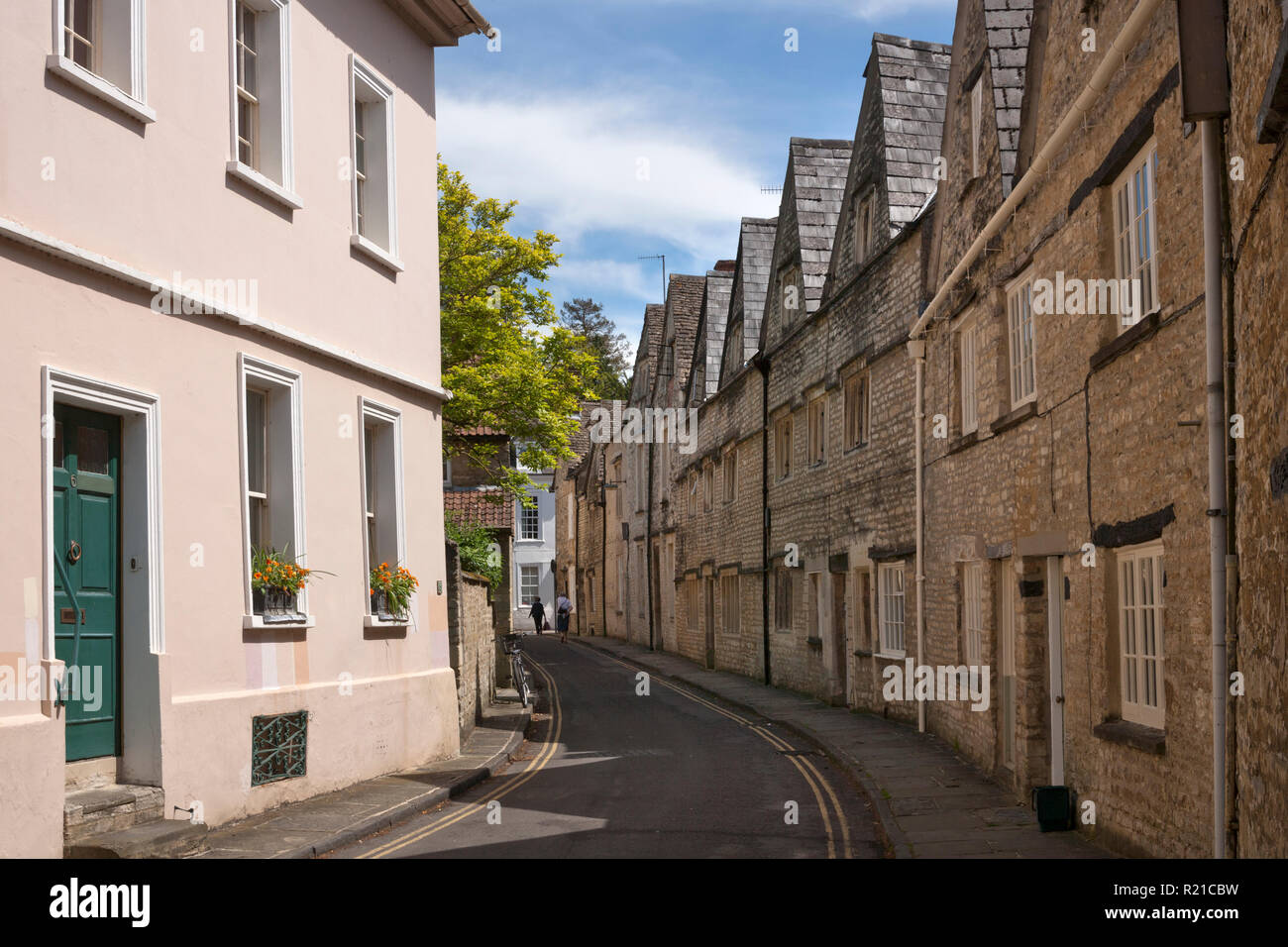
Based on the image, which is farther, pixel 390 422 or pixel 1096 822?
pixel 390 422

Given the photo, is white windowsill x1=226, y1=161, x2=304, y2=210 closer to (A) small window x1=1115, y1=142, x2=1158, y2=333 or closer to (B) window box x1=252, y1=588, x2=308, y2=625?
(B) window box x1=252, y1=588, x2=308, y2=625

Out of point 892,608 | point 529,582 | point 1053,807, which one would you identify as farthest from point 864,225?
point 529,582

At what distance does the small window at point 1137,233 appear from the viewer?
27.0ft

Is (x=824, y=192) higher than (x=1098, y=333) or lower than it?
higher

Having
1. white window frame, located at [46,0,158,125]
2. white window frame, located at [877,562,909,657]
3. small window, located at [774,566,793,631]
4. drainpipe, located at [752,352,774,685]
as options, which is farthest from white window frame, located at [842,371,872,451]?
white window frame, located at [46,0,158,125]

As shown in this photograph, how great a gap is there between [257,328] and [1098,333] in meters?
6.74

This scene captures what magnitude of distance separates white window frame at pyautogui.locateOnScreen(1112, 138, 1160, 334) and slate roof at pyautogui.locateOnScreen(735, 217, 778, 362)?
18.2 m

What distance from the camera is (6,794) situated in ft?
22.7

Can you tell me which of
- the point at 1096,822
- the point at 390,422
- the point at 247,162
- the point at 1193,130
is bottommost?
the point at 1096,822

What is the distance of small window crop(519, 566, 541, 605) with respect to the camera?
55.6 m

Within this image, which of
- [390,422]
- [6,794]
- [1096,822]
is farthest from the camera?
[390,422]
